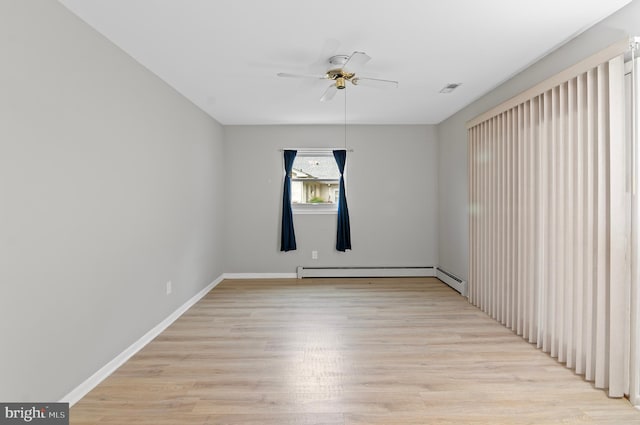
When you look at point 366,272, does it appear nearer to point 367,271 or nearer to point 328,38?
point 367,271

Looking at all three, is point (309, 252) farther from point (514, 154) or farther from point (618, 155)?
point (618, 155)

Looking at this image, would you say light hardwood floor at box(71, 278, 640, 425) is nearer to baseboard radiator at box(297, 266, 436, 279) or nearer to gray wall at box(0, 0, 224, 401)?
gray wall at box(0, 0, 224, 401)

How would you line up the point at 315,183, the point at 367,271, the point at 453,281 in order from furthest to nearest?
the point at 315,183
the point at 367,271
the point at 453,281

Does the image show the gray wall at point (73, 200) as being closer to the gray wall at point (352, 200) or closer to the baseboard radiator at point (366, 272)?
the gray wall at point (352, 200)

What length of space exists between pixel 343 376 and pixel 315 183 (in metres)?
3.68

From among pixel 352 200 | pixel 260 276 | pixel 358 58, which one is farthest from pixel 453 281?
pixel 358 58

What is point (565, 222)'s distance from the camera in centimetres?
265

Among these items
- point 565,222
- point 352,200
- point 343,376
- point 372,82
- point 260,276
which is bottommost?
point 343,376

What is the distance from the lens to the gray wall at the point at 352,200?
561 centimetres

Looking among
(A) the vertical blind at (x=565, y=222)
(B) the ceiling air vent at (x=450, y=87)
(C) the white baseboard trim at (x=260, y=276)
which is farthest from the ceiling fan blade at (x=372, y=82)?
(C) the white baseboard trim at (x=260, y=276)

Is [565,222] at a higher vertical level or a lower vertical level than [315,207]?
lower

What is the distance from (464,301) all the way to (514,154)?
6.42ft

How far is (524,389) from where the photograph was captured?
2.32 metres

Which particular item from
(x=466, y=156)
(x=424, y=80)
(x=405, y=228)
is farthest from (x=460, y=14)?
(x=405, y=228)
